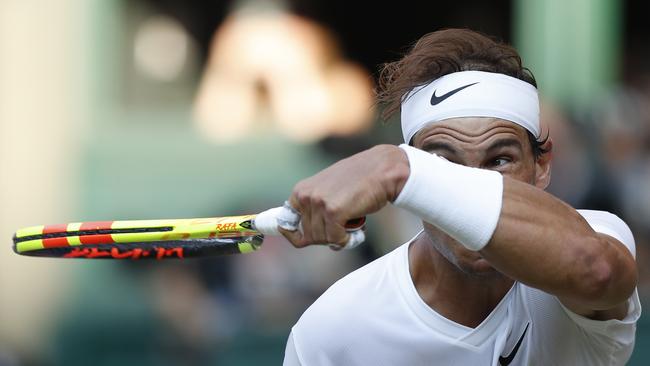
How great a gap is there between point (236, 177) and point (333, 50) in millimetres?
1185

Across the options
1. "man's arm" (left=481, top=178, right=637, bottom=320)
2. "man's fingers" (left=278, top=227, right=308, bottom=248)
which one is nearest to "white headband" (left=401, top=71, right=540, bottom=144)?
"man's arm" (left=481, top=178, right=637, bottom=320)

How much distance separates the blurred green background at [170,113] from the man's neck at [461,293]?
15.2ft

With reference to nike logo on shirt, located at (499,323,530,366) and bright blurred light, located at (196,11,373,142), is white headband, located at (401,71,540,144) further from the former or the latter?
bright blurred light, located at (196,11,373,142)

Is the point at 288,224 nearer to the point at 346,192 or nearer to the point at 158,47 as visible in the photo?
the point at 346,192

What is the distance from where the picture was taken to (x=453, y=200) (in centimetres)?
268

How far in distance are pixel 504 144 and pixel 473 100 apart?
157 millimetres

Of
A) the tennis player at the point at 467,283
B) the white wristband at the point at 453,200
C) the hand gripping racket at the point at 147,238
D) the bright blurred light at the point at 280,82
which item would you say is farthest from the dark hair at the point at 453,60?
the bright blurred light at the point at 280,82

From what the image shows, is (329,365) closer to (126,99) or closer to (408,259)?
(408,259)

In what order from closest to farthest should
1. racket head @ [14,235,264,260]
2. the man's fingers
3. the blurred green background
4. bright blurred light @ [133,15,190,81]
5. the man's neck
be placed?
the man's fingers, racket head @ [14,235,264,260], the man's neck, the blurred green background, bright blurred light @ [133,15,190,81]

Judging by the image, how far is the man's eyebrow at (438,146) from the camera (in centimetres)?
324

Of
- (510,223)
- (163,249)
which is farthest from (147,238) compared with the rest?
(510,223)

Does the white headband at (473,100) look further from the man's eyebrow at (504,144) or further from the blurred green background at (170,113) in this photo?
the blurred green background at (170,113)

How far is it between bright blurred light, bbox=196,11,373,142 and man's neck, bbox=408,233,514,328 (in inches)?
192

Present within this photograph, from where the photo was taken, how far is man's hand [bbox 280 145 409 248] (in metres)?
2.62
